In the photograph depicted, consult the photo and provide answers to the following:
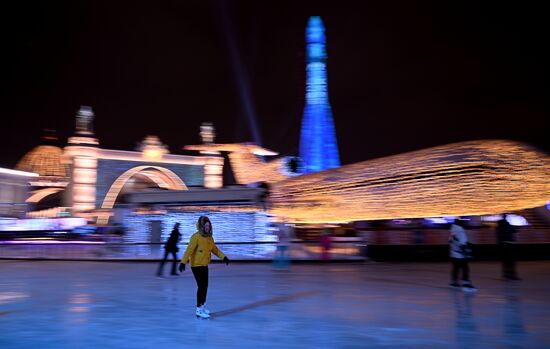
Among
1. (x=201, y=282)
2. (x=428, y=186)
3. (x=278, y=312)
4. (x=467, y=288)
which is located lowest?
(x=278, y=312)

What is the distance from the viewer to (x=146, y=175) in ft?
208

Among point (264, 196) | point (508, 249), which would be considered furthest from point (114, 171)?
point (508, 249)

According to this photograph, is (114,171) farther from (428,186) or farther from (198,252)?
(198,252)

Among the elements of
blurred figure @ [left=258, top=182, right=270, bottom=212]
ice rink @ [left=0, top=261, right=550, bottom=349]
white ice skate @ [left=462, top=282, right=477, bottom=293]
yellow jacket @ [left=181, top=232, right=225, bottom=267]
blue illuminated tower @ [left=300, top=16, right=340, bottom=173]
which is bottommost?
ice rink @ [left=0, top=261, right=550, bottom=349]

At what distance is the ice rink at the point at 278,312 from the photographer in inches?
230

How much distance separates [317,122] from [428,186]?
26.7 m

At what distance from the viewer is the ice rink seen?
19.2ft

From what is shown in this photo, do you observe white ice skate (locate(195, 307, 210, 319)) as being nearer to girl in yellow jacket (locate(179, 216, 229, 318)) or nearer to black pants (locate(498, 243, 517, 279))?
girl in yellow jacket (locate(179, 216, 229, 318))

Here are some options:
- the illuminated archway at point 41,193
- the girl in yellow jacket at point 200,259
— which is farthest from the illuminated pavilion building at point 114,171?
the girl in yellow jacket at point 200,259

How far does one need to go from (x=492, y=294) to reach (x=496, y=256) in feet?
31.2

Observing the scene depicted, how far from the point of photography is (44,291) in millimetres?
10336

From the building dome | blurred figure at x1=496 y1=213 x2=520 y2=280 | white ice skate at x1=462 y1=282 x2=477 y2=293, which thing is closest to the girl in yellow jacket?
white ice skate at x1=462 y1=282 x2=477 y2=293

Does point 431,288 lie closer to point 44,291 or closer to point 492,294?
point 492,294

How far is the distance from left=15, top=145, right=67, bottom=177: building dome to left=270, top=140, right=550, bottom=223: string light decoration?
72.5 m
